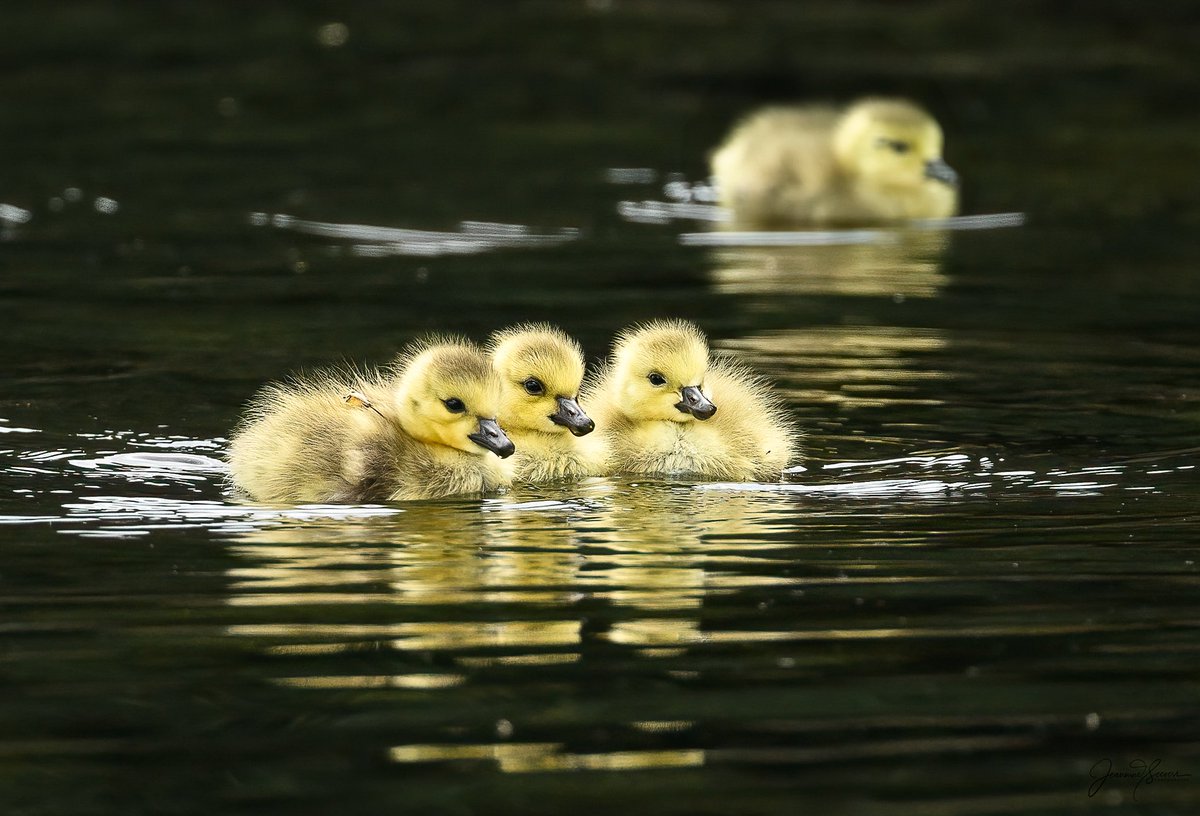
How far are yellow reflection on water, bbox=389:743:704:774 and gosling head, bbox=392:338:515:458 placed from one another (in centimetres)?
235

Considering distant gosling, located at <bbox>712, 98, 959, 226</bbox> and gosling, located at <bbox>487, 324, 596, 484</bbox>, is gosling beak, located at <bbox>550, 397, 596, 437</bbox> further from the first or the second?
distant gosling, located at <bbox>712, 98, 959, 226</bbox>

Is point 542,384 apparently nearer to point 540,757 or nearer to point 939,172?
point 540,757

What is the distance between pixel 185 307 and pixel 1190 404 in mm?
4446

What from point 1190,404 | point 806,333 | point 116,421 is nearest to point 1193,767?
point 1190,404

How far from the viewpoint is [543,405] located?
23.4 feet

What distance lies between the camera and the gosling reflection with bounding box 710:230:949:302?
35.2ft

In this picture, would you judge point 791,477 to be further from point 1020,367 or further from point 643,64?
point 643,64

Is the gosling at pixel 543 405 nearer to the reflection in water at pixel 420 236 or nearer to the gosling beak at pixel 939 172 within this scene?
the reflection in water at pixel 420 236

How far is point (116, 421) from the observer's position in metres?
7.70

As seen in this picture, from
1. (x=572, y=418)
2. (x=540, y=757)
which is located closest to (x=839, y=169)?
(x=572, y=418)

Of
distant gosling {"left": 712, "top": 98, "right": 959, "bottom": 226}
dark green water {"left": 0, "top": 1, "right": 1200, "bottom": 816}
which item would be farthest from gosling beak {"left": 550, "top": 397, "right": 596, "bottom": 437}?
distant gosling {"left": 712, "top": 98, "right": 959, "bottom": 226}

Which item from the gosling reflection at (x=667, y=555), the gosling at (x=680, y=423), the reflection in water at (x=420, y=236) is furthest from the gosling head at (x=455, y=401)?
the reflection in water at (x=420, y=236)

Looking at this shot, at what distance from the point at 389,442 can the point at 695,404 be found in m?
1.03

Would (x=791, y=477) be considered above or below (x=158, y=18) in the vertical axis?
below
